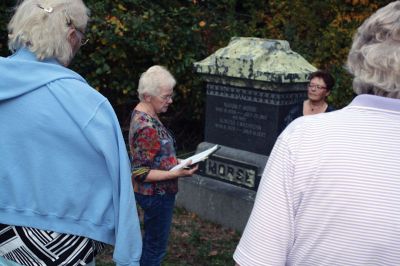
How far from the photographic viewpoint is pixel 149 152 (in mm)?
3602

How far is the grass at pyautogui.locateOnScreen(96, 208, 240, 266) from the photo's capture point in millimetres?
4953

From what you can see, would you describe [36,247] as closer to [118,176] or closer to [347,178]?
→ [118,176]

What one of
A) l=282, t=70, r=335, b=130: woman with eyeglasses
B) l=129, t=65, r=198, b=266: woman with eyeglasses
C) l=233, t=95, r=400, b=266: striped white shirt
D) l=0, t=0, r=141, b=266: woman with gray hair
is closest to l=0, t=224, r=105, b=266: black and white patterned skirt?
l=0, t=0, r=141, b=266: woman with gray hair

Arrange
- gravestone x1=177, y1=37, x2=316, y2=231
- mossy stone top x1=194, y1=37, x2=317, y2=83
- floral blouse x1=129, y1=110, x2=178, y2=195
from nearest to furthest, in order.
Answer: floral blouse x1=129, y1=110, x2=178, y2=195
mossy stone top x1=194, y1=37, x2=317, y2=83
gravestone x1=177, y1=37, x2=316, y2=231

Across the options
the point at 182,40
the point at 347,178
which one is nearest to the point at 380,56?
the point at 347,178

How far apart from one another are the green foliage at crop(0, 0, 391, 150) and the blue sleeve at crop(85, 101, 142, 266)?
533 centimetres

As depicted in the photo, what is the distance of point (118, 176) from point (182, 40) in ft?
19.8

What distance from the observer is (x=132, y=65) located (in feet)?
26.0

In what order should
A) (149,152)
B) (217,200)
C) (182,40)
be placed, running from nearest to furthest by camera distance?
(149,152)
(217,200)
(182,40)

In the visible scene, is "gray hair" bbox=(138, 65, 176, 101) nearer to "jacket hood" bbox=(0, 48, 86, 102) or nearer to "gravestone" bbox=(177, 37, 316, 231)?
"jacket hood" bbox=(0, 48, 86, 102)

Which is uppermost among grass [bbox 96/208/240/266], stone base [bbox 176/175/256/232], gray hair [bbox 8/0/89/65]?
gray hair [bbox 8/0/89/65]

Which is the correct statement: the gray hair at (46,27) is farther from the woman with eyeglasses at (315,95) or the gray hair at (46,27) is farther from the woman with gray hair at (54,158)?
the woman with eyeglasses at (315,95)

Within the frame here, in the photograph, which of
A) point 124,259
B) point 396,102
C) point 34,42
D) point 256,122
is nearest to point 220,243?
point 256,122

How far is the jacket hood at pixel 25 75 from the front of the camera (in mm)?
2094
